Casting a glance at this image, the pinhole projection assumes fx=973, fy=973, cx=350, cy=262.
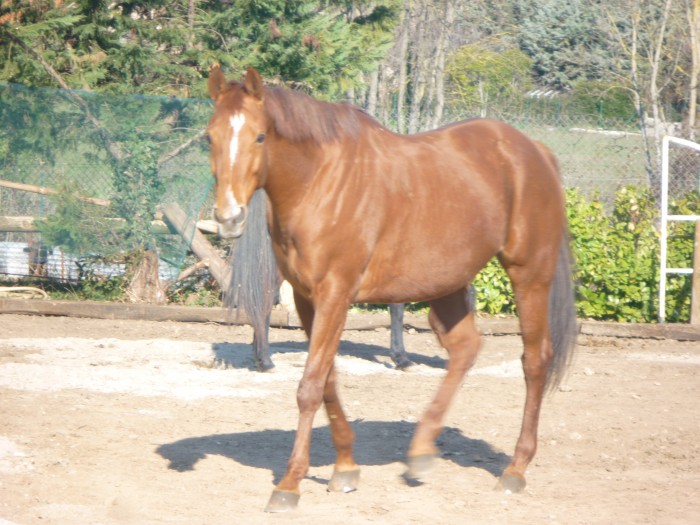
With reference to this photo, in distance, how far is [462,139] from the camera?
17.3 feet

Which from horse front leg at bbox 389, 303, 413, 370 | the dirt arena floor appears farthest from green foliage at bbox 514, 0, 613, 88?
horse front leg at bbox 389, 303, 413, 370

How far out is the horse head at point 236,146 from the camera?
13.2ft

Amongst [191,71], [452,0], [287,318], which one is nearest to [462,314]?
[287,318]

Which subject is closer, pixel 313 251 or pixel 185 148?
pixel 313 251

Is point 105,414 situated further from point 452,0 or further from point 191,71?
point 452,0

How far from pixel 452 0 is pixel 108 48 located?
5343 mm

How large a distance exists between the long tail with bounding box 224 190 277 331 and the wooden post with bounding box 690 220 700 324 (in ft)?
15.3

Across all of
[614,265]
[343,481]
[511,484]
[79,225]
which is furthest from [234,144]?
[79,225]

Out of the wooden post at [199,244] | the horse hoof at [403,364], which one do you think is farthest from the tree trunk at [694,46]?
the horse hoof at [403,364]

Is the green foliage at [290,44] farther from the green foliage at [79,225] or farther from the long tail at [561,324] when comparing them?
the long tail at [561,324]

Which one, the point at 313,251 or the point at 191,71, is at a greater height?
the point at 191,71

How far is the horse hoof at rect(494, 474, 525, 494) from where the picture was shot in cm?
485

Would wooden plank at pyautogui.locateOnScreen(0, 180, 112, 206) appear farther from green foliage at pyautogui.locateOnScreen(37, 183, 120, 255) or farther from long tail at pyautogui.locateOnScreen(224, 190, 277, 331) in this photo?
long tail at pyautogui.locateOnScreen(224, 190, 277, 331)

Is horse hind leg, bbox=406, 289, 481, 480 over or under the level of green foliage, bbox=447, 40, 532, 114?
under
